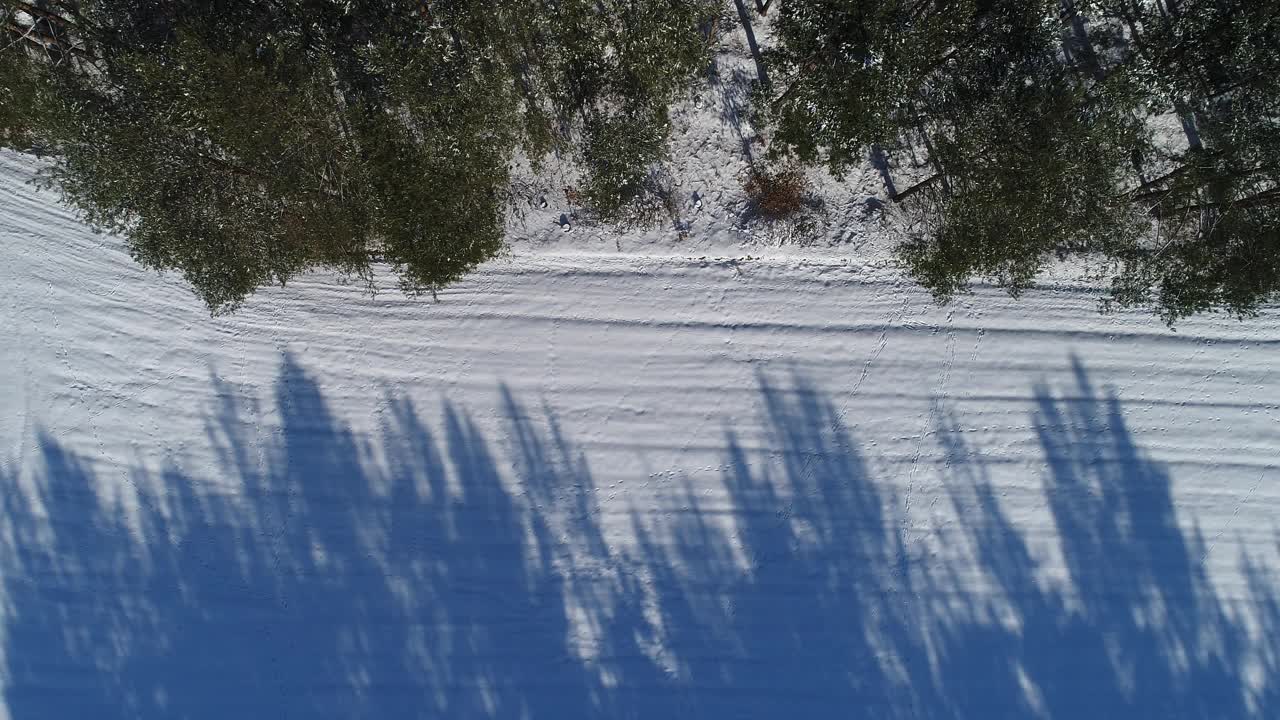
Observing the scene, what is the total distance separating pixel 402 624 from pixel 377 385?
83.1 inches

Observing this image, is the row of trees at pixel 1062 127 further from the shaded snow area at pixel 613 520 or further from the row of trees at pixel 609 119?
the shaded snow area at pixel 613 520

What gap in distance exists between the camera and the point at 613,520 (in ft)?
19.2

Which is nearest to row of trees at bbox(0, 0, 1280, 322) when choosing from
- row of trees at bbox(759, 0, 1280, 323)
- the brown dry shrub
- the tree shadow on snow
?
row of trees at bbox(759, 0, 1280, 323)

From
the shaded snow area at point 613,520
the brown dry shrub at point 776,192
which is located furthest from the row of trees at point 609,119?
the shaded snow area at point 613,520

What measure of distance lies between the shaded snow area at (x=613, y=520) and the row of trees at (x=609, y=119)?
2.89 ft

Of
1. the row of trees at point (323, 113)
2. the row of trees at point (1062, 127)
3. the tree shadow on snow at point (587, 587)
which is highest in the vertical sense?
the row of trees at point (323, 113)

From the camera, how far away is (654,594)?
5848 mm

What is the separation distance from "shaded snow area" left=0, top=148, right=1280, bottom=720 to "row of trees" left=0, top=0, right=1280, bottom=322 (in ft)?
2.89

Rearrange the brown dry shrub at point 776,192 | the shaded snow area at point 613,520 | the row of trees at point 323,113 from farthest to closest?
the shaded snow area at point 613,520 < the brown dry shrub at point 776,192 < the row of trees at point 323,113

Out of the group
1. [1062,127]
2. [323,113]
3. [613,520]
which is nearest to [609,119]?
[323,113]

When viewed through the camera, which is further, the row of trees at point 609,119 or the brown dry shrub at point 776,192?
the brown dry shrub at point 776,192

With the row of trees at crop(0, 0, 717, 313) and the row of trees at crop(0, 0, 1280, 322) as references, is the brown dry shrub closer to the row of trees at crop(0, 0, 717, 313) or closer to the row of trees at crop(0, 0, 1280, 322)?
the row of trees at crop(0, 0, 1280, 322)

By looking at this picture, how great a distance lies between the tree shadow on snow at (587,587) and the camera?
582 cm

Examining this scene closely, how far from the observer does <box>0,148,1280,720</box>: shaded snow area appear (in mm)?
5773
